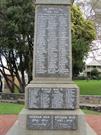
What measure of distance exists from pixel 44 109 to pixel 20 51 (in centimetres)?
2003

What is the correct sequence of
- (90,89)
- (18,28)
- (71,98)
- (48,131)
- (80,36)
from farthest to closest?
(90,89) → (80,36) → (18,28) → (71,98) → (48,131)

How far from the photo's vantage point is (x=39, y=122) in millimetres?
11914

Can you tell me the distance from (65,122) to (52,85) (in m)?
1.12

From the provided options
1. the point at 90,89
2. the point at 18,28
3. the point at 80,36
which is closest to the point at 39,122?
the point at 18,28

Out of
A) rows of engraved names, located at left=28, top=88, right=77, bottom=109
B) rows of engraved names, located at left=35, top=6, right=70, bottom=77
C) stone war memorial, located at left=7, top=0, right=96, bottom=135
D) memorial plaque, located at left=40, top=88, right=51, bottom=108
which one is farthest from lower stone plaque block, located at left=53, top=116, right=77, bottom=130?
rows of engraved names, located at left=35, top=6, right=70, bottom=77

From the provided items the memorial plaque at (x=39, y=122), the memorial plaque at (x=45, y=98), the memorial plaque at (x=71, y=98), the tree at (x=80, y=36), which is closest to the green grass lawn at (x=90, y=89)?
the tree at (x=80, y=36)

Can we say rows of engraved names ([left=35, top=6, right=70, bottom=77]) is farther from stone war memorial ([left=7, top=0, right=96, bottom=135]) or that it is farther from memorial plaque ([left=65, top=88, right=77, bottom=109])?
memorial plaque ([left=65, top=88, right=77, bottom=109])

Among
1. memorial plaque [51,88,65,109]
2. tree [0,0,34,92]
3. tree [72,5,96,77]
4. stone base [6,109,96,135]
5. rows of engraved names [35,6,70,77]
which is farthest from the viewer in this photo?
tree [72,5,96,77]

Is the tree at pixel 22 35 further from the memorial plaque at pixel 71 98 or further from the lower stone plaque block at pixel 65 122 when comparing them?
the lower stone plaque block at pixel 65 122

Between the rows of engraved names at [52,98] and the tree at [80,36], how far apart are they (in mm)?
19906

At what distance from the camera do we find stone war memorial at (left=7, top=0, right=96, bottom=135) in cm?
1190

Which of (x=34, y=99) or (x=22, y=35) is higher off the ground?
(x=22, y=35)

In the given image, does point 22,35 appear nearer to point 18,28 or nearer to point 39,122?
point 18,28

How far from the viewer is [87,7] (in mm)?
39875
